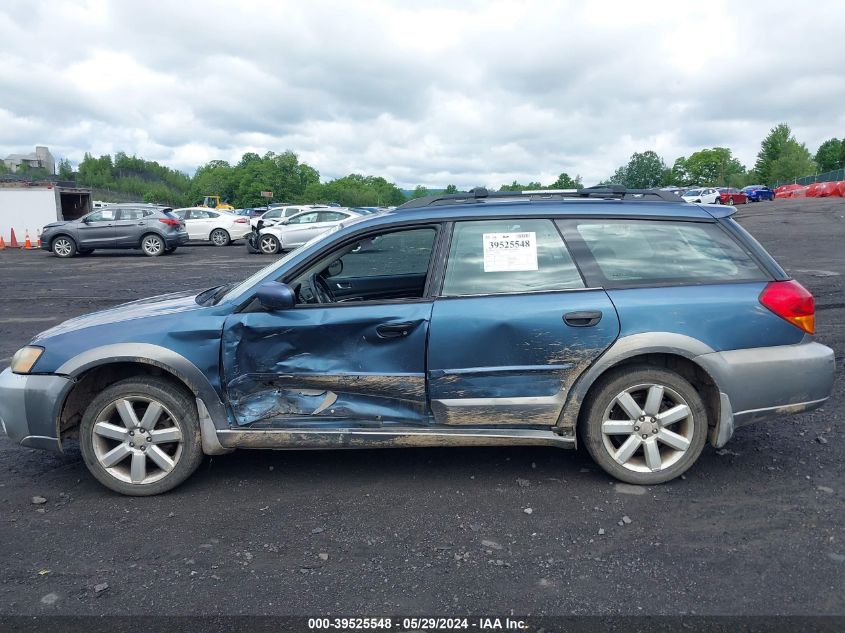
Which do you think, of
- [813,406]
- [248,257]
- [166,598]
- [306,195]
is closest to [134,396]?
[166,598]

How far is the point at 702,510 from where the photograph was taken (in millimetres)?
3559

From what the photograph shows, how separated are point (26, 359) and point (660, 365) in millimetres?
3714

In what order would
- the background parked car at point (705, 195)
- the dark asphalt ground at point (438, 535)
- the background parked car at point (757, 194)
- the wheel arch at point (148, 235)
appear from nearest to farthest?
the dark asphalt ground at point (438, 535)
the wheel arch at point (148, 235)
the background parked car at point (705, 195)
the background parked car at point (757, 194)

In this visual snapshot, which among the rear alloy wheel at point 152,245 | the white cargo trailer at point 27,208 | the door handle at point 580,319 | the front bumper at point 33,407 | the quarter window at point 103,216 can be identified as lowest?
the front bumper at point 33,407

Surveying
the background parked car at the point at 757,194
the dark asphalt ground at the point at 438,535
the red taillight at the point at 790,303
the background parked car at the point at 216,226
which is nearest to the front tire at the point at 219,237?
the background parked car at the point at 216,226

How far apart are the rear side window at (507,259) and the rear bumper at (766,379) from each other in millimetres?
946

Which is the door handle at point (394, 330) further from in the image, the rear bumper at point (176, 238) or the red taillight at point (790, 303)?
the rear bumper at point (176, 238)

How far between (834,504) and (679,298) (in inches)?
54.3

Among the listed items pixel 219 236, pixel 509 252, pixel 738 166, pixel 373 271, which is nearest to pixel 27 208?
pixel 219 236

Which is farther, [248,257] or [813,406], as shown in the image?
[248,257]

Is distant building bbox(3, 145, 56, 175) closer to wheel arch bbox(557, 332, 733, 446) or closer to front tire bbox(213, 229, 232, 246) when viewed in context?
front tire bbox(213, 229, 232, 246)

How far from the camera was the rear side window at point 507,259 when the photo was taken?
3.81 metres

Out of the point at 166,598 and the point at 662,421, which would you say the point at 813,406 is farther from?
the point at 166,598

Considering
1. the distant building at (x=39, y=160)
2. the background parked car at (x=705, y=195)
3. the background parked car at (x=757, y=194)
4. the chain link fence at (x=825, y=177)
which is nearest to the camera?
the background parked car at (x=705, y=195)
